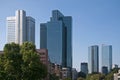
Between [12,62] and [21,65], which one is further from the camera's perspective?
[21,65]

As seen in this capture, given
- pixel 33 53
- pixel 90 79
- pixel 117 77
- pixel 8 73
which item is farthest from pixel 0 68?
pixel 90 79

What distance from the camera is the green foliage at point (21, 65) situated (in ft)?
216

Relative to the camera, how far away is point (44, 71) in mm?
68375

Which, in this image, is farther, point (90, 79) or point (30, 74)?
point (90, 79)

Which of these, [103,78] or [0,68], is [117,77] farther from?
[0,68]

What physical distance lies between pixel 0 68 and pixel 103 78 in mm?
133976

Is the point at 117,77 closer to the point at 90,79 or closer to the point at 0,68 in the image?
the point at 90,79

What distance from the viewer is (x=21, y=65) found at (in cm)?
6675

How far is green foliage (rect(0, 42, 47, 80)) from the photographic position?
65.9 m

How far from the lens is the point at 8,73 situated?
217 feet

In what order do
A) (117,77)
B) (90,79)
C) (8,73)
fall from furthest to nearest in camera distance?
1. (90,79)
2. (117,77)
3. (8,73)

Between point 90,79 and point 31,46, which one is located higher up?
point 31,46

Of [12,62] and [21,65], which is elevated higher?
[12,62]

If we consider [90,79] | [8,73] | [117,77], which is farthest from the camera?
[90,79]
